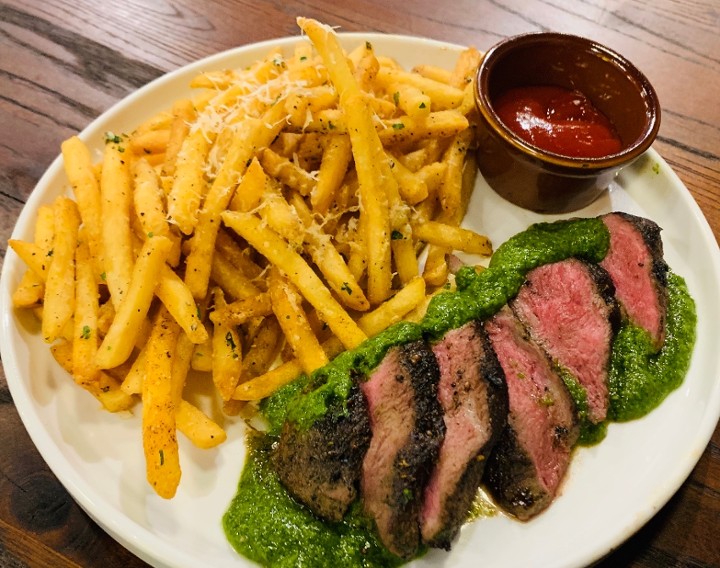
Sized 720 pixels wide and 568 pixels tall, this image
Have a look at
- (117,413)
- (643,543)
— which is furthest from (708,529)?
(117,413)

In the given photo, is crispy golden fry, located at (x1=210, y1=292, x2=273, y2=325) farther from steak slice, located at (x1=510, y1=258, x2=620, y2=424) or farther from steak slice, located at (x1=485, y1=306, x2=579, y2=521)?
steak slice, located at (x1=510, y1=258, x2=620, y2=424)

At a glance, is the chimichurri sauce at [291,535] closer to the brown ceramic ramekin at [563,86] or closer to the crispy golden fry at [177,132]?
the crispy golden fry at [177,132]

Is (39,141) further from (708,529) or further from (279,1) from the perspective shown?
(708,529)

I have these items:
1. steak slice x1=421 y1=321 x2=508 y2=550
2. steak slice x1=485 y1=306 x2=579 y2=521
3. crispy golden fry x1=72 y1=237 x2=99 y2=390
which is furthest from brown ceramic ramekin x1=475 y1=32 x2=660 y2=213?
crispy golden fry x1=72 y1=237 x2=99 y2=390

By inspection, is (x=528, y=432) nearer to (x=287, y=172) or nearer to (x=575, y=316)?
(x=575, y=316)

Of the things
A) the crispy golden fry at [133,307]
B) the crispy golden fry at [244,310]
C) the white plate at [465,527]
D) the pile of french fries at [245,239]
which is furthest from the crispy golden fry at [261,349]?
the crispy golden fry at [133,307]
